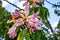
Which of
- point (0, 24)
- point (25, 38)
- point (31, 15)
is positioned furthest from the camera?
point (0, 24)

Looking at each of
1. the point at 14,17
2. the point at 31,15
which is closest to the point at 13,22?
the point at 14,17

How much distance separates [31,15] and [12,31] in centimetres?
20

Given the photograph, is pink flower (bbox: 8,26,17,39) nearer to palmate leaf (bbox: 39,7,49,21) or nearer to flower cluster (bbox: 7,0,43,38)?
flower cluster (bbox: 7,0,43,38)

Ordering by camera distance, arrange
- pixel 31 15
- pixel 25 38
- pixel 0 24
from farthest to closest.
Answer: pixel 0 24 < pixel 31 15 < pixel 25 38

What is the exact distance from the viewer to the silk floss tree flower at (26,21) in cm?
155

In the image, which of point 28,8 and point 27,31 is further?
point 28,8

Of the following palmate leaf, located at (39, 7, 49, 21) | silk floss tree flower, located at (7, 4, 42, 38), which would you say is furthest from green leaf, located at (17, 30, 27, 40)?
palmate leaf, located at (39, 7, 49, 21)

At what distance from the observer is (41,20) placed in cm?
162

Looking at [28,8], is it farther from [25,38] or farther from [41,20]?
[25,38]

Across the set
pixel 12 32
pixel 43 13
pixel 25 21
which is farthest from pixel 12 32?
pixel 43 13

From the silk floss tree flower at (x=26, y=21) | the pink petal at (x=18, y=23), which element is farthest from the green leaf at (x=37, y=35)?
the pink petal at (x=18, y=23)

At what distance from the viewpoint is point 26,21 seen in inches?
63.7

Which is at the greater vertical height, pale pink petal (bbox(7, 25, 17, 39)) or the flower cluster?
the flower cluster

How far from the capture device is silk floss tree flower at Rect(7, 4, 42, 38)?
1.55 m
